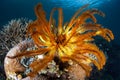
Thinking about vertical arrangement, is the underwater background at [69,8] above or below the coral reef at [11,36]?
above

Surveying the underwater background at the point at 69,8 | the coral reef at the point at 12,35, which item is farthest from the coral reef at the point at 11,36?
the underwater background at the point at 69,8

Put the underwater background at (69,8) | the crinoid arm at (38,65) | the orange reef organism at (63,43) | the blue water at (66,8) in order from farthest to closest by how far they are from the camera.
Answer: the blue water at (66,8)
the underwater background at (69,8)
the orange reef organism at (63,43)
the crinoid arm at (38,65)

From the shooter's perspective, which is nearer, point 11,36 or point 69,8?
point 11,36

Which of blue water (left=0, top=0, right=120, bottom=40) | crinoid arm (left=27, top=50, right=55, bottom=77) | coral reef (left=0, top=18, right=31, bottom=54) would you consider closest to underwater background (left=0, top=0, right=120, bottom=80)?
blue water (left=0, top=0, right=120, bottom=40)

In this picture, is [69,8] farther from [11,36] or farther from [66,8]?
[11,36]

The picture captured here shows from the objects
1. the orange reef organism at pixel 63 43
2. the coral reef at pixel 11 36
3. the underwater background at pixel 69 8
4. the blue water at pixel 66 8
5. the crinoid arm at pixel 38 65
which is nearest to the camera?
the crinoid arm at pixel 38 65

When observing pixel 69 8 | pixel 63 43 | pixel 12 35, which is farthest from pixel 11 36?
pixel 69 8

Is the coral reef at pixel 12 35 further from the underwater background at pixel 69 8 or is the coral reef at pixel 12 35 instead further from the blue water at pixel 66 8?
the blue water at pixel 66 8

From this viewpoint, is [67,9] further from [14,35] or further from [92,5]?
[14,35]

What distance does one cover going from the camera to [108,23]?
35688mm

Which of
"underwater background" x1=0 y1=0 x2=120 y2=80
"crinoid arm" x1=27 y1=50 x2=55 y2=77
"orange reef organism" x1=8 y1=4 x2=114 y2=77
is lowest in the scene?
"crinoid arm" x1=27 y1=50 x2=55 y2=77

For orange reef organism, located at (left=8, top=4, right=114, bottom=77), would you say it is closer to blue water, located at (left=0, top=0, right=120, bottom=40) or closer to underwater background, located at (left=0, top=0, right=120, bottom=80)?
underwater background, located at (left=0, top=0, right=120, bottom=80)

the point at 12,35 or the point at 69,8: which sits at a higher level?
the point at 69,8

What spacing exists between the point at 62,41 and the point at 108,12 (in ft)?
100
